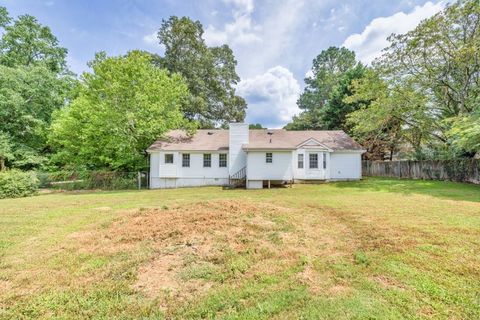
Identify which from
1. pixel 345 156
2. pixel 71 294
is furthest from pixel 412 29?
pixel 71 294

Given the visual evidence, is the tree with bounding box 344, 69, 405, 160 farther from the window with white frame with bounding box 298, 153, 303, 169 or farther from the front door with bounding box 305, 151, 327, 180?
the window with white frame with bounding box 298, 153, 303, 169

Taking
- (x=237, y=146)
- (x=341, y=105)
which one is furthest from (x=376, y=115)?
(x=237, y=146)

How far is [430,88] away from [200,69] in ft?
83.5

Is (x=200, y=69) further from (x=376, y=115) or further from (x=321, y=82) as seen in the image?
(x=321, y=82)

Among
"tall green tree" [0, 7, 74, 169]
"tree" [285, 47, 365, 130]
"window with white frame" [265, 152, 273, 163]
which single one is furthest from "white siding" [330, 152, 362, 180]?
"tall green tree" [0, 7, 74, 169]

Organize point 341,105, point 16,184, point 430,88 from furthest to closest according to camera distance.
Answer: point 341,105
point 430,88
point 16,184

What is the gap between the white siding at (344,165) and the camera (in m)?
20.4

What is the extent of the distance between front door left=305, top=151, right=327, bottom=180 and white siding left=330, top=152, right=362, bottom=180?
1.55 m

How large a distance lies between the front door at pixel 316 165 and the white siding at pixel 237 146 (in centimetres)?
522

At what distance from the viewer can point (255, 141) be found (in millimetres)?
19969

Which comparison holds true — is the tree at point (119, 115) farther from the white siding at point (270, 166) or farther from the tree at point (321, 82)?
the tree at point (321, 82)

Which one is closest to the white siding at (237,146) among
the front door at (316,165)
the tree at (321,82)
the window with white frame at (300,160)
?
the window with white frame at (300,160)

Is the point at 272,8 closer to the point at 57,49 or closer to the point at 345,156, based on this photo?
the point at 345,156

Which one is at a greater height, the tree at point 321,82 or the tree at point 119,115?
the tree at point 321,82
